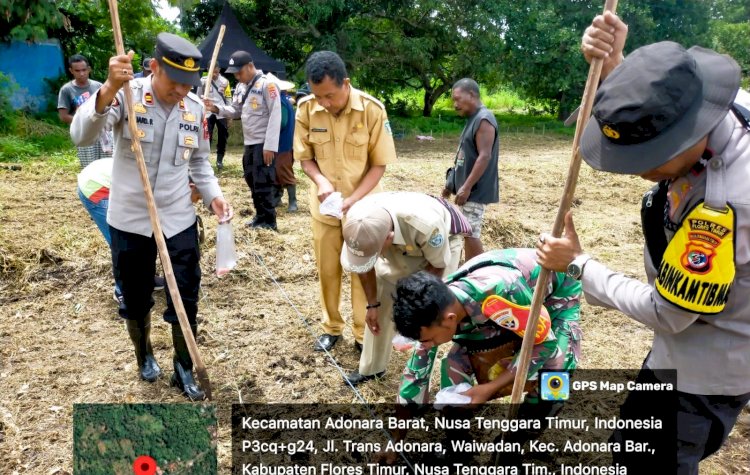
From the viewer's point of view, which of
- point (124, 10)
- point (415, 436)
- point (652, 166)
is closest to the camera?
point (652, 166)

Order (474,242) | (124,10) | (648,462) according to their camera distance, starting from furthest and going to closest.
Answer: (124,10)
(474,242)
(648,462)

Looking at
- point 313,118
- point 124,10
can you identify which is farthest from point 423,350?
point 124,10

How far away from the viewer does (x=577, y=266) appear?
1708 millimetres

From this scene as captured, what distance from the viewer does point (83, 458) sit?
212 centimetres

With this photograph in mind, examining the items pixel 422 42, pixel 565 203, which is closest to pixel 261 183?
pixel 565 203

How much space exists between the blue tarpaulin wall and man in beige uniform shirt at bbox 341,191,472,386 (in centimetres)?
1219

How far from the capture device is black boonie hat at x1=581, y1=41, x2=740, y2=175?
4.36ft

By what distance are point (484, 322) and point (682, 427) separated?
2.62 ft

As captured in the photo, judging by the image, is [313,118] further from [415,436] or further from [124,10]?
[124,10]

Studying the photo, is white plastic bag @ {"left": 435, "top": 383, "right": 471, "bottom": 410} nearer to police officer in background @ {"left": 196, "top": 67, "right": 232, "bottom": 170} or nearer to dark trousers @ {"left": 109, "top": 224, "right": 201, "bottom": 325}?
dark trousers @ {"left": 109, "top": 224, "right": 201, "bottom": 325}

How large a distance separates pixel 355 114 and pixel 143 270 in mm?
1425

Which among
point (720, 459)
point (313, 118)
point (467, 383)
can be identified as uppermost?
point (313, 118)

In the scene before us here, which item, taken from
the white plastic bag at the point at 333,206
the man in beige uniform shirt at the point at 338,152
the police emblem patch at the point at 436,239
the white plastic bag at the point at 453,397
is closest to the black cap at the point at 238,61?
the man in beige uniform shirt at the point at 338,152

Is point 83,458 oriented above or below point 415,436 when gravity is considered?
above
